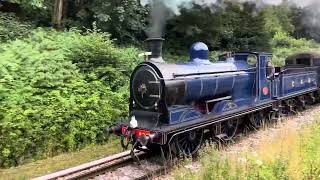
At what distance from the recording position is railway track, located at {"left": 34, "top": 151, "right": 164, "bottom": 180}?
771 centimetres

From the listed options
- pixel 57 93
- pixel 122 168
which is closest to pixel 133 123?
pixel 122 168

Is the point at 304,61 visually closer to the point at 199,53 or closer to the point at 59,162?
the point at 199,53

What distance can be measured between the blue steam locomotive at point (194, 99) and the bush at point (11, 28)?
651 cm

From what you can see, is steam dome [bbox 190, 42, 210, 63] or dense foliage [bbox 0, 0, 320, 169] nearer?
dense foliage [bbox 0, 0, 320, 169]

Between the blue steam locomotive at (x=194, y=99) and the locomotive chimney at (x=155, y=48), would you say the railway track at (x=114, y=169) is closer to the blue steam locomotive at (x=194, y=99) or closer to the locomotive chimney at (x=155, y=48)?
the blue steam locomotive at (x=194, y=99)

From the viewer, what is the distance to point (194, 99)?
9.41 m

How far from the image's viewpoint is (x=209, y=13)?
20.5 metres

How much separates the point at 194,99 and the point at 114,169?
2.68 metres

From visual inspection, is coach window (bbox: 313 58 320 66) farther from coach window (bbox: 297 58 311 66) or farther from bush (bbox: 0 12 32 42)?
bush (bbox: 0 12 32 42)

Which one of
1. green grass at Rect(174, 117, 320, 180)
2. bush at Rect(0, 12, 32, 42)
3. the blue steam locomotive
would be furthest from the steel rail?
bush at Rect(0, 12, 32, 42)

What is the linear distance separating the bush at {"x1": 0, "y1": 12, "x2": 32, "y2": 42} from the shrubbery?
3.04ft

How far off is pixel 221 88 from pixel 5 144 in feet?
18.7

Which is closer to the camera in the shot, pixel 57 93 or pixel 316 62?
pixel 57 93

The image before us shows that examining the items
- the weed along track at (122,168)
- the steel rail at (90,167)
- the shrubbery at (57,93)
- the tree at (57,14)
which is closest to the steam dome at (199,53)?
the weed along track at (122,168)
